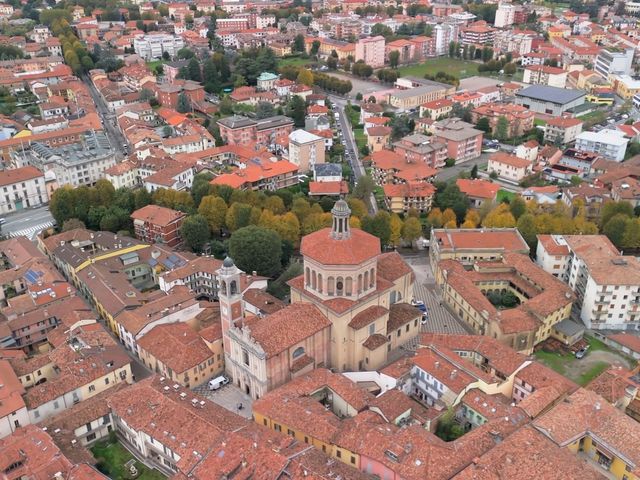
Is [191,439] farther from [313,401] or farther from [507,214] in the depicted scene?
[507,214]

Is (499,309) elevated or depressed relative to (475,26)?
depressed

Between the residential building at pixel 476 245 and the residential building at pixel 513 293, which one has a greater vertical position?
the residential building at pixel 476 245

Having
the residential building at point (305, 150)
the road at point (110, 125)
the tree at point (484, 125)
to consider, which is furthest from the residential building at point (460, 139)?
the road at point (110, 125)

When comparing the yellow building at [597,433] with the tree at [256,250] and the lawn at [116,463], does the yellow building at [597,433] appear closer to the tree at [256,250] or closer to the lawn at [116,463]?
the lawn at [116,463]

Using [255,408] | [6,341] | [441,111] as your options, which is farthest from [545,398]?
[441,111]

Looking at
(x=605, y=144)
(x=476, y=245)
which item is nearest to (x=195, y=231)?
(x=476, y=245)

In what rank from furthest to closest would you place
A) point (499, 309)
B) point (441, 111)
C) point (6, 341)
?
point (441, 111), point (499, 309), point (6, 341)

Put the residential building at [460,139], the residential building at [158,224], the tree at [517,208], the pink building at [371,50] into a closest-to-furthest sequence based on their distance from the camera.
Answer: the residential building at [158,224]
the tree at [517,208]
the residential building at [460,139]
the pink building at [371,50]

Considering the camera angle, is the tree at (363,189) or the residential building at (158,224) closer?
the residential building at (158,224)
